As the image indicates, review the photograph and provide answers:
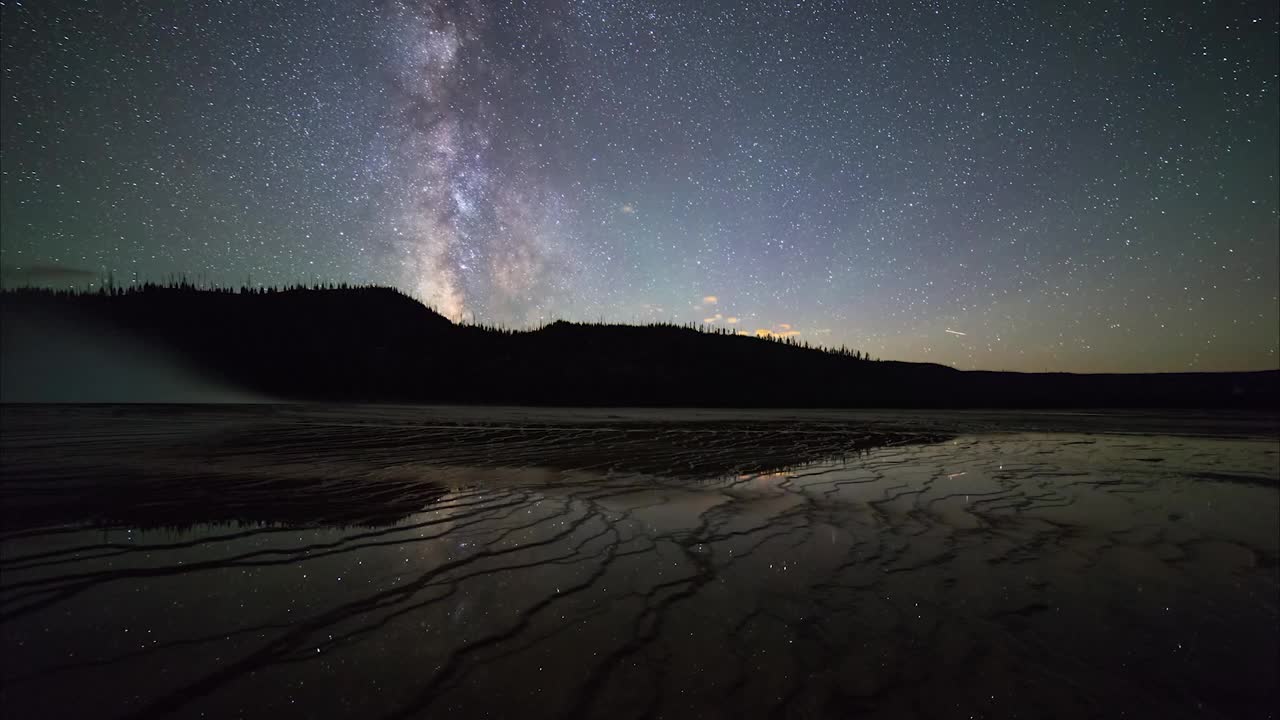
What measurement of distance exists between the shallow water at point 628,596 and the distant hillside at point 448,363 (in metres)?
44.0

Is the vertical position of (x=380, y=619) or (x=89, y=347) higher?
(x=89, y=347)

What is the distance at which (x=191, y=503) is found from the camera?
4785 mm

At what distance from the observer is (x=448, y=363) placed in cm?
6606

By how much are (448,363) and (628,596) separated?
68.3m

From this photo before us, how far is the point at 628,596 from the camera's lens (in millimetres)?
2951

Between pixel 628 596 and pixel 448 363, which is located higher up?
pixel 448 363

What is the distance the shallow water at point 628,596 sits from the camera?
1985 millimetres

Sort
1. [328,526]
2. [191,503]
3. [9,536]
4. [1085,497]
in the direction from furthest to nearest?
[1085,497]
[191,503]
[328,526]
[9,536]

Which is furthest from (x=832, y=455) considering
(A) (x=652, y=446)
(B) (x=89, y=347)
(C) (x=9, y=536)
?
(B) (x=89, y=347)

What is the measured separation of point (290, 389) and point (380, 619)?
74853mm

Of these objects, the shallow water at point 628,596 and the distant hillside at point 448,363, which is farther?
the distant hillside at point 448,363

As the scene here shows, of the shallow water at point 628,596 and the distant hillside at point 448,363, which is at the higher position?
the distant hillside at point 448,363

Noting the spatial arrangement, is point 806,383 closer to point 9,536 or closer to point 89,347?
point 9,536

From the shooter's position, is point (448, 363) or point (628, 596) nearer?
point (628, 596)
